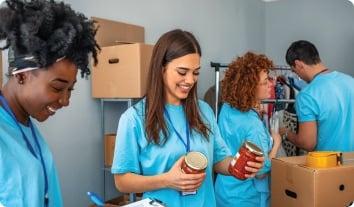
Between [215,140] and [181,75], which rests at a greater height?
[181,75]

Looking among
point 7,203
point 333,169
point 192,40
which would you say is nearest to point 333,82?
point 333,169

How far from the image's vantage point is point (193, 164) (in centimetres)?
104

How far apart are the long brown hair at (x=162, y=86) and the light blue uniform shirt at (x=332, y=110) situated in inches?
43.6

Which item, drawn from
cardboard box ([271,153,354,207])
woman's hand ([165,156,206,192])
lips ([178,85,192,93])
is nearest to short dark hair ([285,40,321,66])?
cardboard box ([271,153,354,207])

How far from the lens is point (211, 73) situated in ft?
12.4

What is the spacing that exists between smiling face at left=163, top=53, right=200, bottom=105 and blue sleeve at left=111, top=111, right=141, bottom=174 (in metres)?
0.19

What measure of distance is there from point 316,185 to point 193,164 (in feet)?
2.32

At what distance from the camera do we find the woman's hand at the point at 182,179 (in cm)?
105

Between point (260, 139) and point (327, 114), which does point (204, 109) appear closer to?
point (260, 139)

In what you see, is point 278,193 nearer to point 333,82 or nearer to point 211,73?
point 333,82

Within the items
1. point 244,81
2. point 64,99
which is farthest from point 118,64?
point 64,99

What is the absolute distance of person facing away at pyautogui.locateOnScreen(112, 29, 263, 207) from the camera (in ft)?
3.95

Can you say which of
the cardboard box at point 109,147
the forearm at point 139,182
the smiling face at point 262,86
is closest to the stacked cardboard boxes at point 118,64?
the cardboard box at point 109,147

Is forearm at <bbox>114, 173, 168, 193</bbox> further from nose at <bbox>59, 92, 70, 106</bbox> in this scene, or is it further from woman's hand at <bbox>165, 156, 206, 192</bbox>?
nose at <bbox>59, 92, 70, 106</bbox>
